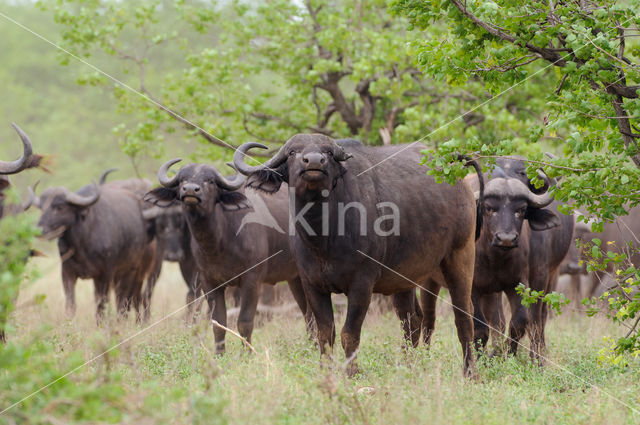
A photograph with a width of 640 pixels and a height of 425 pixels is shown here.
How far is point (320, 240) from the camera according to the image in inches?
259

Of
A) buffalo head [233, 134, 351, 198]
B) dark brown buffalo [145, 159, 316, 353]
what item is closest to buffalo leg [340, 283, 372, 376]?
buffalo head [233, 134, 351, 198]

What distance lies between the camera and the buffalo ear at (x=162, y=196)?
941 centimetres

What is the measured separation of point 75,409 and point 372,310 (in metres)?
8.05

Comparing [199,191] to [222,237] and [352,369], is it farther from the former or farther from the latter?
[352,369]

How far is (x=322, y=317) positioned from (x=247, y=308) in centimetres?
233

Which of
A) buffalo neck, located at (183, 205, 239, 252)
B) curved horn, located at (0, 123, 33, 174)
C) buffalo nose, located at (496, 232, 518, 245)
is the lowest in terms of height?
buffalo neck, located at (183, 205, 239, 252)

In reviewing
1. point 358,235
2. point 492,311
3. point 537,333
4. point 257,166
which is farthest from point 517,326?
point 257,166

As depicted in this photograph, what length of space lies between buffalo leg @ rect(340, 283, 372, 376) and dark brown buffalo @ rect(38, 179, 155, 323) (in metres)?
5.15

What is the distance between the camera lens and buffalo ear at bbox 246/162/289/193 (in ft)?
22.7

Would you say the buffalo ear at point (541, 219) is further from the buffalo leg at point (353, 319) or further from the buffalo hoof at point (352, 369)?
the buffalo hoof at point (352, 369)

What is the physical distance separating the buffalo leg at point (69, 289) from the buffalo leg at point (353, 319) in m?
5.73

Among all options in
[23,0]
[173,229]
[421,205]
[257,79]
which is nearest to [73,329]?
[173,229]

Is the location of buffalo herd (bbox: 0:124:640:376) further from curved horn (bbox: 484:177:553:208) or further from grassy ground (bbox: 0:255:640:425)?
grassy ground (bbox: 0:255:640:425)

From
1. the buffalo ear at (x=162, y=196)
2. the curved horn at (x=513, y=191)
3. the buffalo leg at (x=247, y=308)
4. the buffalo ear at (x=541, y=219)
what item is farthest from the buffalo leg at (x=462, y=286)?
the buffalo ear at (x=162, y=196)
